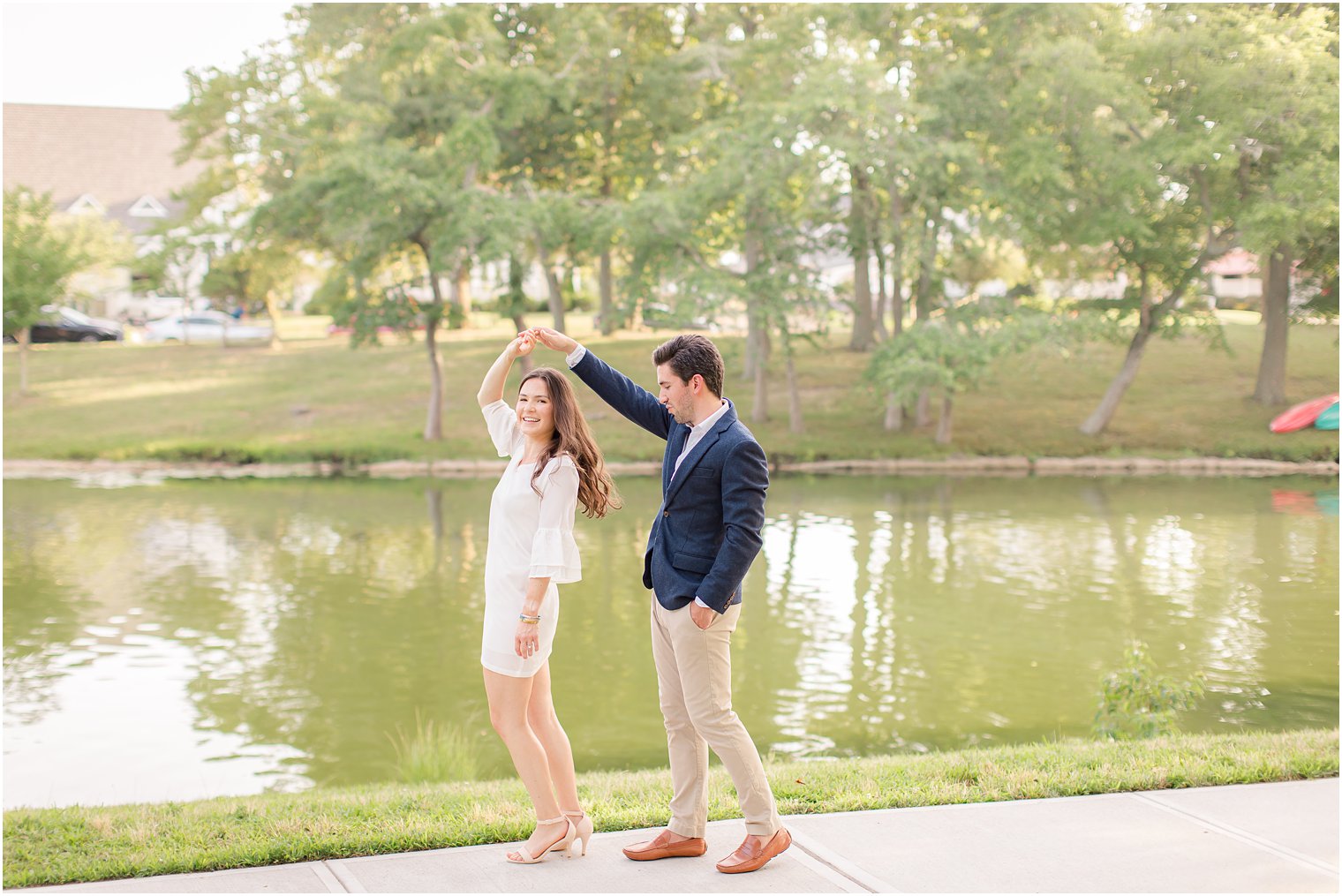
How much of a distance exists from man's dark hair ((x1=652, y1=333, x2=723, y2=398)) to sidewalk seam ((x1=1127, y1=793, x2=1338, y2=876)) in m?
2.66

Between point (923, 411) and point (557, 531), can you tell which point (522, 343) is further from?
point (923, 411)

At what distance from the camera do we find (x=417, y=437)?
2844cm

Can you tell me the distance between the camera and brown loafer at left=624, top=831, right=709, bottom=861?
4.75m

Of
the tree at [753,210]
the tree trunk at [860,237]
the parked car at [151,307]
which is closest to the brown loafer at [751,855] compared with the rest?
the tree at [753,210]

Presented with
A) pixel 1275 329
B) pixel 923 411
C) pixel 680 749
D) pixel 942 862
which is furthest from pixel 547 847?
pixel 1275 329

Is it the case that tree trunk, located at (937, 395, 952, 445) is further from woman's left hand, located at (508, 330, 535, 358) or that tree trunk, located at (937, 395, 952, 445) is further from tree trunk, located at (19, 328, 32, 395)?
woman's left hand, located at (508, 330, 535, 358)

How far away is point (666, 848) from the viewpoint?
477 cm

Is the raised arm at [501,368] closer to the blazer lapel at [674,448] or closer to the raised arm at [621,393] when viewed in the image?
the raised arm at [621,393]

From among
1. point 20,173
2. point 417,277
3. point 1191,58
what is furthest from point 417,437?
point 20,173

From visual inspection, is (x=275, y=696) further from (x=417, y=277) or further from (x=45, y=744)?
(x=417, y=277)

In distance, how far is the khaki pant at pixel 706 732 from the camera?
185 inches

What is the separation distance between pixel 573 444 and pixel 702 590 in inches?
30.3

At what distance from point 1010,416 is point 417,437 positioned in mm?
13591

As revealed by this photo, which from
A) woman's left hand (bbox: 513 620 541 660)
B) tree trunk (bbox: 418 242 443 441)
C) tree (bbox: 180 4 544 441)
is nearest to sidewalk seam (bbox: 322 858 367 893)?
woman's left hand (bbox: 513 620 541 660)
